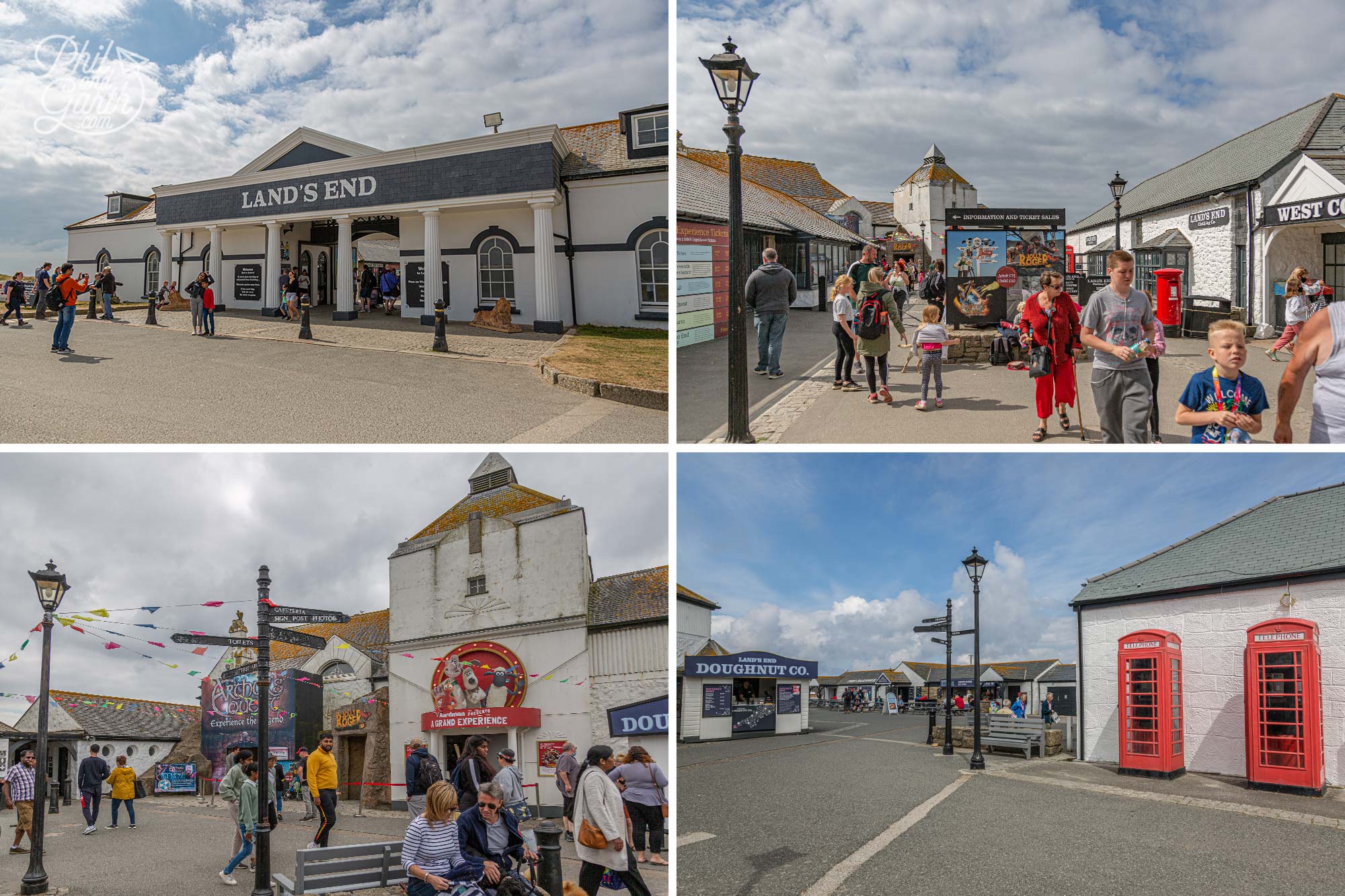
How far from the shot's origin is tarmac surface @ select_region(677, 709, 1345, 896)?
21.0ft

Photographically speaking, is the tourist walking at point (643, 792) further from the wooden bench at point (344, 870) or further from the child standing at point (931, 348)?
the child standing at point (931, 348)

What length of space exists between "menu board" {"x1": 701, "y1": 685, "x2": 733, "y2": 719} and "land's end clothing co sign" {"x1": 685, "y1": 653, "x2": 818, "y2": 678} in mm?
293

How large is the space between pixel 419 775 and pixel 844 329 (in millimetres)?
7823

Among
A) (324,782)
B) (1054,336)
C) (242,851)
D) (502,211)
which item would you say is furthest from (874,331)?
(502,211)

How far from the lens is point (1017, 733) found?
14844mm

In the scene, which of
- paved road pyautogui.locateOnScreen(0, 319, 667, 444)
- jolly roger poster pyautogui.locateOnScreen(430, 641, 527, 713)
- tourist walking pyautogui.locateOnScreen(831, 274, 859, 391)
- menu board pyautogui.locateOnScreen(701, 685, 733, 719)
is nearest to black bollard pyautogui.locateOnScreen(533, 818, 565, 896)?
paved road pyautogui.locateOnScreen(0, 319, 667, 444)

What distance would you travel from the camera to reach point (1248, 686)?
10.8 metres

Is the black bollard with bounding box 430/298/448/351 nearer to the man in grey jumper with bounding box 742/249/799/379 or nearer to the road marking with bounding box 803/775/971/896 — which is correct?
the man in grey jumper with bounding box 742/249/799/379

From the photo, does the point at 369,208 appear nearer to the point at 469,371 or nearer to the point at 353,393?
the point at 469,371

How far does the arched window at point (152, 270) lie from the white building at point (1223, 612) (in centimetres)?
A: 3779

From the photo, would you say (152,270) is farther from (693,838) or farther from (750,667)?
(693,838)

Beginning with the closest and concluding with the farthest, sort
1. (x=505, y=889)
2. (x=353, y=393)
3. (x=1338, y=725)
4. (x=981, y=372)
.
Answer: (x=505, y=889)
(x=1338, y=725)
(x=353, y=393)
(x=981, y=372)

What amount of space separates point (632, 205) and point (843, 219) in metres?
32.0

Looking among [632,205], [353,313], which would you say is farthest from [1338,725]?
[353,313]
